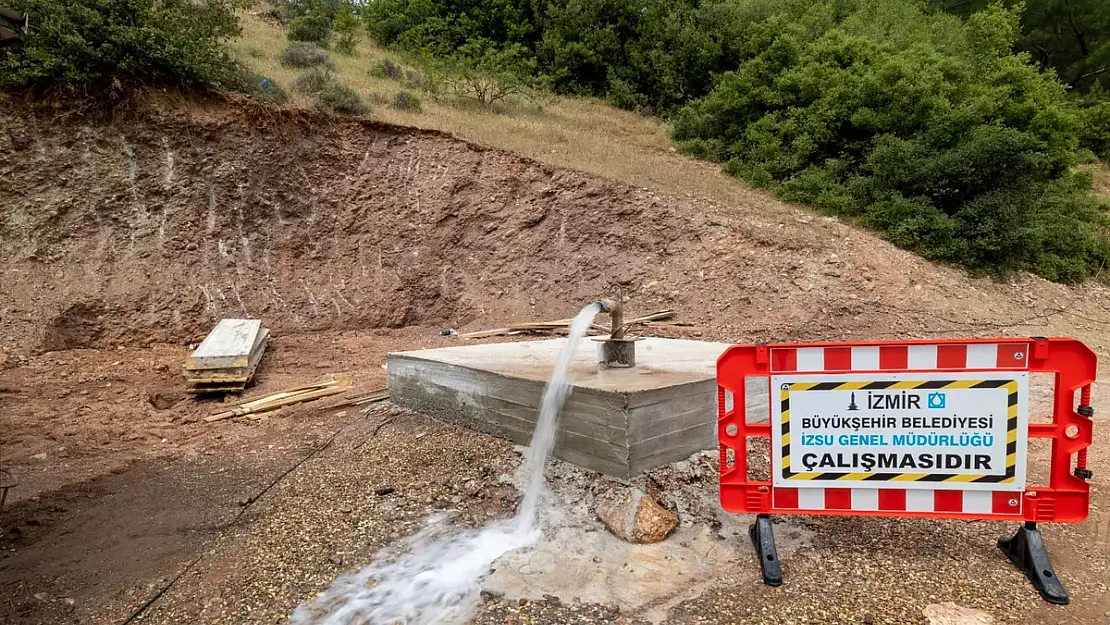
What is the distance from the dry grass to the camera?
12.4 meters

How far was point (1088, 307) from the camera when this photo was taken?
10.3m

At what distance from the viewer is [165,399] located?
7.04 meters

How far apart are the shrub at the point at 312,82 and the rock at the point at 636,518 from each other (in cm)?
1229

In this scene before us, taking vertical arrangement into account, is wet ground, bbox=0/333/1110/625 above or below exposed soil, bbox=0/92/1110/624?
below

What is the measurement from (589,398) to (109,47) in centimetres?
1075

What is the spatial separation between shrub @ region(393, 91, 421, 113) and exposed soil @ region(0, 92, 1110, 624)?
2.22 metres

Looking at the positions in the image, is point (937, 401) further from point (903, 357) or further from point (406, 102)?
point (406, 102)

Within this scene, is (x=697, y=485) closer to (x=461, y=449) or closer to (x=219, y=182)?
(x=461, y=449)

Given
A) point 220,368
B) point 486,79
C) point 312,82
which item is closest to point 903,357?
point 220,368

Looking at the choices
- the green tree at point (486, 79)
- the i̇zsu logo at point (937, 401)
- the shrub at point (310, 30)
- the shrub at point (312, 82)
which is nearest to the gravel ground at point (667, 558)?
the i̇zsu logo at point (937, 401)

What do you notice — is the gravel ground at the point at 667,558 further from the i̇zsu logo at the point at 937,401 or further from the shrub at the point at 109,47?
the shrub at the point at 109,47

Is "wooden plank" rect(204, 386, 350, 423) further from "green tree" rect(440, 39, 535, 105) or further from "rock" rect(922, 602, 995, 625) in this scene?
"green tree" rect(440, 39, 535, 105)

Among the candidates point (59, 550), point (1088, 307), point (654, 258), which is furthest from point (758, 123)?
point (59, 550)

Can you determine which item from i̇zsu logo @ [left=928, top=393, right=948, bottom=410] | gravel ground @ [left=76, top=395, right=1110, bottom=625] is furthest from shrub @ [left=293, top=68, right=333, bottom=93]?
i̇zsu logo @ [left=928, top=393, right=948, bottom=410]
